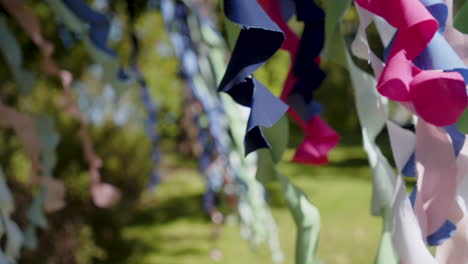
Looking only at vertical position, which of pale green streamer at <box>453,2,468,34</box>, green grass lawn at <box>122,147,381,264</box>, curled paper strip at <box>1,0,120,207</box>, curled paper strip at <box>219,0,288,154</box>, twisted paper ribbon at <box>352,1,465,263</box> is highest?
pale green streamer at <box>453,2,468,34</box>

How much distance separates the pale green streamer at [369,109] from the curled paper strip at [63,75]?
77 centimetres

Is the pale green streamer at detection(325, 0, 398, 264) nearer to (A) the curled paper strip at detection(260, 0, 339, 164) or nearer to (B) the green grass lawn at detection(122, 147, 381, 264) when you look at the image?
(A) the curled paper strip at detection(260, 0, 339, 164)

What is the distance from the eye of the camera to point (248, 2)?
58 cm

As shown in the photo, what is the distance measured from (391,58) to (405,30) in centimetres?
3

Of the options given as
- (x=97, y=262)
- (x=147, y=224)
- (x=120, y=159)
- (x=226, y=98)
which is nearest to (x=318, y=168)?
(x=147, y=224)

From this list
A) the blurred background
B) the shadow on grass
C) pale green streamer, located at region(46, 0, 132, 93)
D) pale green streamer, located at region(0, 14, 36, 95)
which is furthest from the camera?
the shadow on grass

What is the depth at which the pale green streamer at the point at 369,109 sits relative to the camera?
0.72m

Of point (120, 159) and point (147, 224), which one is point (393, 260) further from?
point (147, 224)

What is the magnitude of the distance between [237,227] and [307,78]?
428 centimetres

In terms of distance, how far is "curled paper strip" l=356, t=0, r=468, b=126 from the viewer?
0.54 meters

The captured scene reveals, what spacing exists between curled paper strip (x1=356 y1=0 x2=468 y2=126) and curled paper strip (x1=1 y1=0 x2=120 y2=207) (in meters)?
0.94

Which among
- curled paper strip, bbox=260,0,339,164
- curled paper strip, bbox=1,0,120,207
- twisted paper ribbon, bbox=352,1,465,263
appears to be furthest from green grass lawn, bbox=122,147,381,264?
twisted paper ribbon, bbox=352,1,465,263

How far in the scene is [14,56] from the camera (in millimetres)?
1329

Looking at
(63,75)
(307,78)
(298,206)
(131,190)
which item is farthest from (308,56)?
(131,190)
